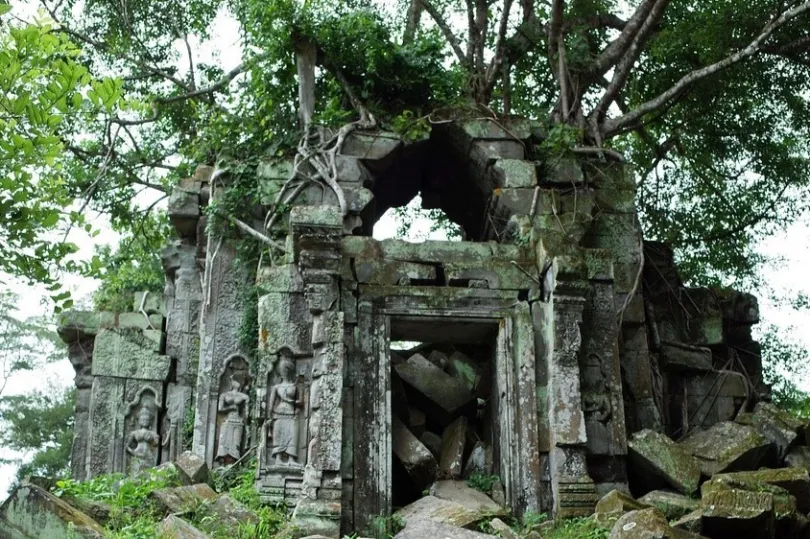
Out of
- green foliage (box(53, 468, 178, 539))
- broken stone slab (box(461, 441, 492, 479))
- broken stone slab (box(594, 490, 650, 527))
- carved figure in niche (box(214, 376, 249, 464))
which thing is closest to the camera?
green foliage (box(53, 468, 178, 539))

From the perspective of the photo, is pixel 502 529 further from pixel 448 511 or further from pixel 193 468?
pixel 193 468

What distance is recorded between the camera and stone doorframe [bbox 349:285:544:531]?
28.6 feet

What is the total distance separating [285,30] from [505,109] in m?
3.25

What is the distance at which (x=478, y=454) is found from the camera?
30.6ft

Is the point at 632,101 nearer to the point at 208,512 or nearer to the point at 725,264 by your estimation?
the point at 725,264

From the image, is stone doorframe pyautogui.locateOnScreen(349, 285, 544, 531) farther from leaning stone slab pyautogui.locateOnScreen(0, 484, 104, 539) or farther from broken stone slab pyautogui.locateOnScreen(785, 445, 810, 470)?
leaning stone slab pyautogui.locateOnScreen(0, 484, 104, 539)

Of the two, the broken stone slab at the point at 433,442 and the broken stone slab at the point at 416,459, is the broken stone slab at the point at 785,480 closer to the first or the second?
the broken stone slab at the point at 416,459

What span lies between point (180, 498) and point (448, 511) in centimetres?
213

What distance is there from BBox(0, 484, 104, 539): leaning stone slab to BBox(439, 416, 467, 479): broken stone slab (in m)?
3.50

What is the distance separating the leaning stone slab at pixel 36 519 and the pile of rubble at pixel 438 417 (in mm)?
3254

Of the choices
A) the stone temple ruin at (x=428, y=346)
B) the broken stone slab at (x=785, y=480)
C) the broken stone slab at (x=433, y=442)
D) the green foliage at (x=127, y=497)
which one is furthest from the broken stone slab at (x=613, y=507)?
the green foliage at (x=127, y=497)

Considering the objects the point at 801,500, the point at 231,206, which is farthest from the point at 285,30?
the point at 801,500

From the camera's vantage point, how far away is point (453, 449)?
9320 mm

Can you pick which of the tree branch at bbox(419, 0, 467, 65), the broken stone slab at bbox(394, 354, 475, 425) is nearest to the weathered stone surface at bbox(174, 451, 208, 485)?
the broken stone slab at bbox(394, 354, 475, 425)
